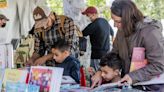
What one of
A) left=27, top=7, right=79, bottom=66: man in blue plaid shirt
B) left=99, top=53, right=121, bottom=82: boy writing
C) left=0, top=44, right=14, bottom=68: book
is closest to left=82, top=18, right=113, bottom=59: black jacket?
left=27, top=7, right=79, bottom=66: man in blue plaid shirt

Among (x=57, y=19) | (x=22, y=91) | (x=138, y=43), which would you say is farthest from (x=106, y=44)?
(x=22, y=91)

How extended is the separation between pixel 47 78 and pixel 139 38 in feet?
1.92

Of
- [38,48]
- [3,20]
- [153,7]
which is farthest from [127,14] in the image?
[153,7]

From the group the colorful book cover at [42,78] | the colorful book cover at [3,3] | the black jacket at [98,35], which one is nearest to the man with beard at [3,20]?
the colorful book cover at [3,3]

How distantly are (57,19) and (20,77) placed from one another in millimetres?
1135

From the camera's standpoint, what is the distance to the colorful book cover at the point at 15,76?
1.77 metres

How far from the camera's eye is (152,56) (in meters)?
1.86

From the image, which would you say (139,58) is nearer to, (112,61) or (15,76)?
(112,61)

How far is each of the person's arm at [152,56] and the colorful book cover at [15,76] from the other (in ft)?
1.87

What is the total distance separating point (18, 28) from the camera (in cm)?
468

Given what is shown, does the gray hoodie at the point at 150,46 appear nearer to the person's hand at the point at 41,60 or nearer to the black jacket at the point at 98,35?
the person's hand at the point at 41,60

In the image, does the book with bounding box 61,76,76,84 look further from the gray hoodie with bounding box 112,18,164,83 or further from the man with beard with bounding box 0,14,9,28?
the man with beard with bounding box 0,14,9,28

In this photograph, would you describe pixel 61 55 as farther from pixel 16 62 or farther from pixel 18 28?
pixel 18 28

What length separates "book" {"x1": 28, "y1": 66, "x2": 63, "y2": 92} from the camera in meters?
1.62
